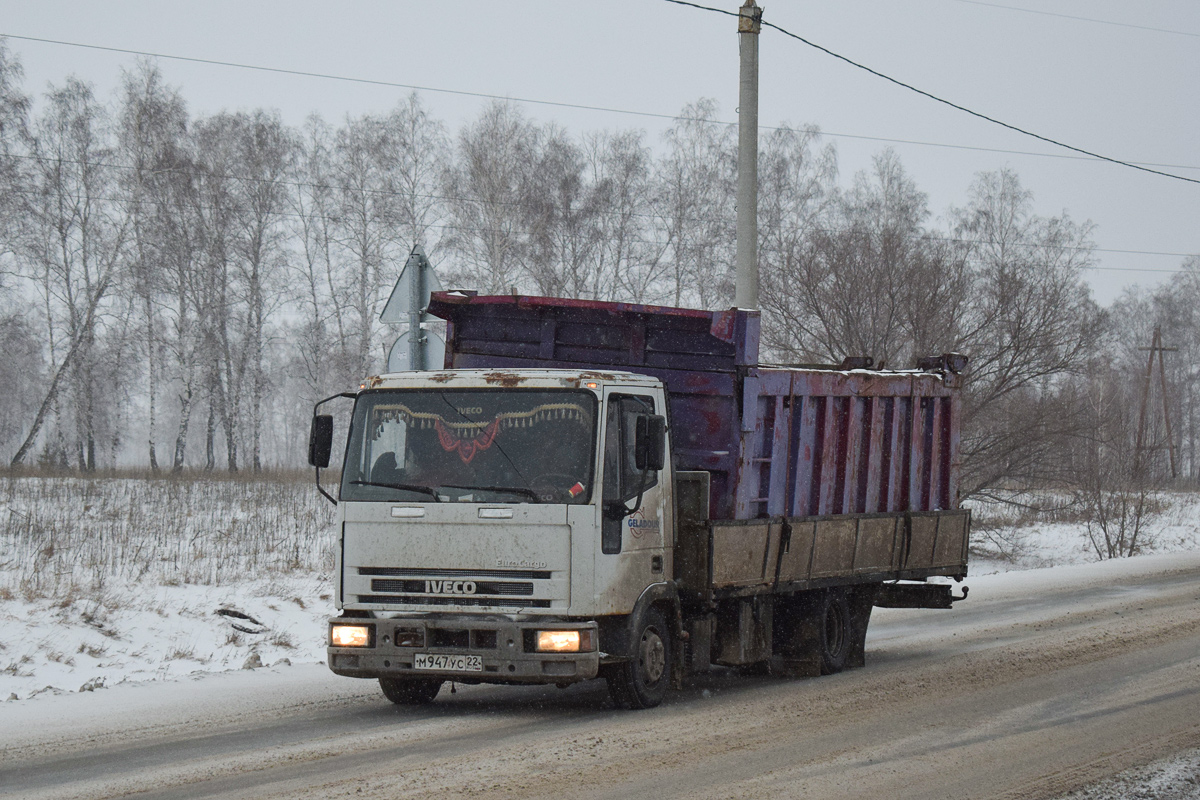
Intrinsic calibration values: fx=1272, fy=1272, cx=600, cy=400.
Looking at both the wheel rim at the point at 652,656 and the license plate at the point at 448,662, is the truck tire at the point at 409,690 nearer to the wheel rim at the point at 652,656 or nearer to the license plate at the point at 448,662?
the license plate at the point at 448,662

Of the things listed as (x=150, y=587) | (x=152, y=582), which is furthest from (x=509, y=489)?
(x=152, y=582)

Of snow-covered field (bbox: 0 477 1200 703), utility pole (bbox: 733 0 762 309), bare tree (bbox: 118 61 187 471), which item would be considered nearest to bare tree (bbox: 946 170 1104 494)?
snow-covered field (bbox: 0 477 1200 703)

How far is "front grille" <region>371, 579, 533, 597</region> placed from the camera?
8070 mm

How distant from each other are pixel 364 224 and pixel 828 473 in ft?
104

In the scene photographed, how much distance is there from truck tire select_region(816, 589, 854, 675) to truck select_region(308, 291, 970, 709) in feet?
0.07

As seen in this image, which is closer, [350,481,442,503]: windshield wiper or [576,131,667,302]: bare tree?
[350,481,442,503]: windshield wiper

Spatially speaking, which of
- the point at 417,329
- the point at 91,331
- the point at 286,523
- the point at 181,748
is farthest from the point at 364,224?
the point at 181,748

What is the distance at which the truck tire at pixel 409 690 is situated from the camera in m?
8.88

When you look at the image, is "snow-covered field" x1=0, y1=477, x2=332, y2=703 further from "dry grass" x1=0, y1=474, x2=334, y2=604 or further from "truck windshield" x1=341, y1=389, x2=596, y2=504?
"truck windshield" x1=341, y1=389, x2=596, y2=504

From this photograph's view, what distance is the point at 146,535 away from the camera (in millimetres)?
16891

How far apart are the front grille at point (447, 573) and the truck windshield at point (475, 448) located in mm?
446

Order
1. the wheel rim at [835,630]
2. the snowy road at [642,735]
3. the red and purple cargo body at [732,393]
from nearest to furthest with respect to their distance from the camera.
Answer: the snowy road at [642,735], the red and purple cargo body at [732,393], the wheel rim at [835,630]

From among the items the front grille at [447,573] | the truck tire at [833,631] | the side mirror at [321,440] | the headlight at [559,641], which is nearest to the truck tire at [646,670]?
the headlight at [559,641]

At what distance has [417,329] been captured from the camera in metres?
10.6
